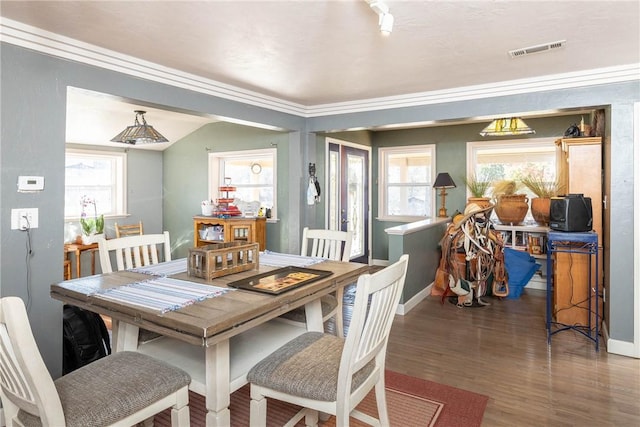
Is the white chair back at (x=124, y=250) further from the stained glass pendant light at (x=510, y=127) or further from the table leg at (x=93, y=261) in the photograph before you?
the stained glass pendant light at (x=510, y=127)

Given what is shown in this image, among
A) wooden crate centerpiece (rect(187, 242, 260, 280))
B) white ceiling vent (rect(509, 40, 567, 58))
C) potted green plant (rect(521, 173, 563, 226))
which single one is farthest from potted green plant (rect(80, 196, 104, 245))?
potted green plant (rect(521, 173, 563, 226))

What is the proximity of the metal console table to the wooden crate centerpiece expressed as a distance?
2.63m

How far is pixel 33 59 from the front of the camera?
93.8 inches

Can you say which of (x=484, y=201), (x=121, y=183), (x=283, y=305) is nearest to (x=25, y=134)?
(x=283, y=305)

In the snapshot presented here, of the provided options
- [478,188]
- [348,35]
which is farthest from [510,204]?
[348,35]

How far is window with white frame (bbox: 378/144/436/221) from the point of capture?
6.24 meters

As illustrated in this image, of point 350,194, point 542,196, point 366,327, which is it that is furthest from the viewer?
point 350,194

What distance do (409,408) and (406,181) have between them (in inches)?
181

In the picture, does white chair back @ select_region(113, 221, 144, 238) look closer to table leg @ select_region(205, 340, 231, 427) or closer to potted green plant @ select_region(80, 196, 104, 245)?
potted green plant @ select_region(80, 196, 104, 245)

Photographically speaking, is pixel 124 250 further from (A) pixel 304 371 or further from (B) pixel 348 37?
(B) pixel 348 37

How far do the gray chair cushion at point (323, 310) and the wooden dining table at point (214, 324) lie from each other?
0.29 ft

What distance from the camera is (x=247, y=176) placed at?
572cm

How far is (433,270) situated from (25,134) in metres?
4.41

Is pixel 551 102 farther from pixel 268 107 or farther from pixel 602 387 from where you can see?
pixel 268 107
